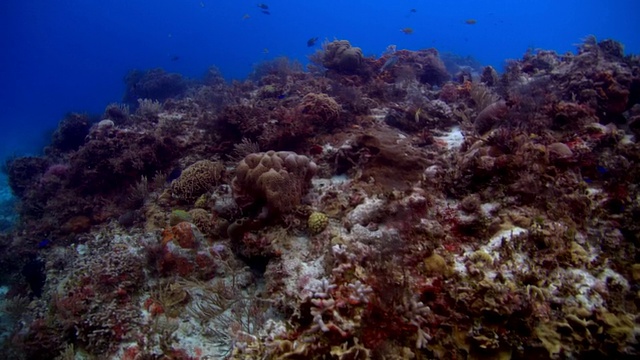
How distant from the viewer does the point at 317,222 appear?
5.18 m

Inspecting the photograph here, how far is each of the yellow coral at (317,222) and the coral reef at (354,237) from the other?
0.04 m

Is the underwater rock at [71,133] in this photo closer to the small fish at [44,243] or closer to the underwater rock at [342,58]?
the small fish at [44,243]

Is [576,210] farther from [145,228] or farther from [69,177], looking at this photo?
[69,177]

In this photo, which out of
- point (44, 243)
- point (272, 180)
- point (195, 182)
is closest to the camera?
point (272, 180)

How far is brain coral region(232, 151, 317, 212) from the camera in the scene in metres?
5.32

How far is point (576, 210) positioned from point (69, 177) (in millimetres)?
12845

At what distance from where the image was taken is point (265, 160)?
5.66 m

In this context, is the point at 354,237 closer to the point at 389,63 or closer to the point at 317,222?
the point at 317,222

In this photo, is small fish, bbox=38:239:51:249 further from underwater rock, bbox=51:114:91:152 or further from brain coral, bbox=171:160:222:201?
underwater rock, bbox=51:114:91:152

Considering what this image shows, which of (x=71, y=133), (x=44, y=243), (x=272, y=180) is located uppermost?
(x=71, y=133)

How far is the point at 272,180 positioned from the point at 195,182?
2.96m

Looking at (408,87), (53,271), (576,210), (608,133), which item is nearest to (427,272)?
(576,210)

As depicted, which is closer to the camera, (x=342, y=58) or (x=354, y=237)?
(x=354, y=237)

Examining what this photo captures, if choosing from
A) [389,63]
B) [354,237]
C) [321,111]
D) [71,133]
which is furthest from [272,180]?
[71,133]
